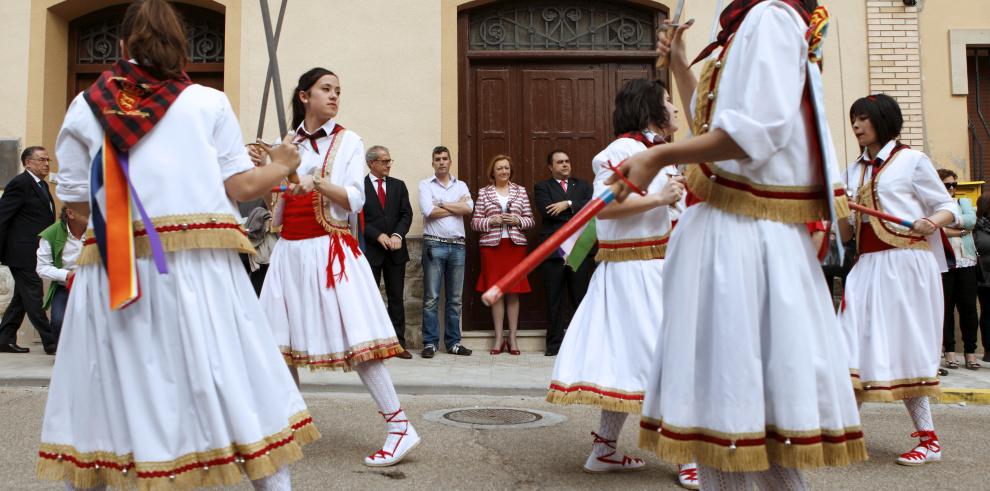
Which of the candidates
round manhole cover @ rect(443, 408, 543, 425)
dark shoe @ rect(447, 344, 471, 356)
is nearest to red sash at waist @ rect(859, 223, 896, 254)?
round manhole cover @ rect(443, 408, 543, 425)

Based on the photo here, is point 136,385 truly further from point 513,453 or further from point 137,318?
point 513,453

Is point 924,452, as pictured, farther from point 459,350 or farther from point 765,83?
point 459,350

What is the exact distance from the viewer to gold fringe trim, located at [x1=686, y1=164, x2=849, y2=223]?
2.54 metres

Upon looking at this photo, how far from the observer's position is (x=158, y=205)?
9.16 ft

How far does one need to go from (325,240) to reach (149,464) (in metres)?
2.05

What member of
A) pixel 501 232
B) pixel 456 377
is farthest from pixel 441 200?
pixel 456 377

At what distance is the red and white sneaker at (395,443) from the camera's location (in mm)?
4438

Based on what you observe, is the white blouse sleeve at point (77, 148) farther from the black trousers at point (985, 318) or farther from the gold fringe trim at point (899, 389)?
the black trousers at point (985, 318)

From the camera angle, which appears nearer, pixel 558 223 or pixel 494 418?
pixel 494 418

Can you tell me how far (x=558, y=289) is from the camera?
9.30 meters

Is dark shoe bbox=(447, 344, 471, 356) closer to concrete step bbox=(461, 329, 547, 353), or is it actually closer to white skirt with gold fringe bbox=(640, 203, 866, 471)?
concrete step bbox=(461, 329, 547, 353)

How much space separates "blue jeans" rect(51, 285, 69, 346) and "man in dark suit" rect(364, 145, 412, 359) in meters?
2.97

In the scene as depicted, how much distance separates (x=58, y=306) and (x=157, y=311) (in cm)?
670

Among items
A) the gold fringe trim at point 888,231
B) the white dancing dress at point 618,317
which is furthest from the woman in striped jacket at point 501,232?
the white dancing dress at point 618,317
